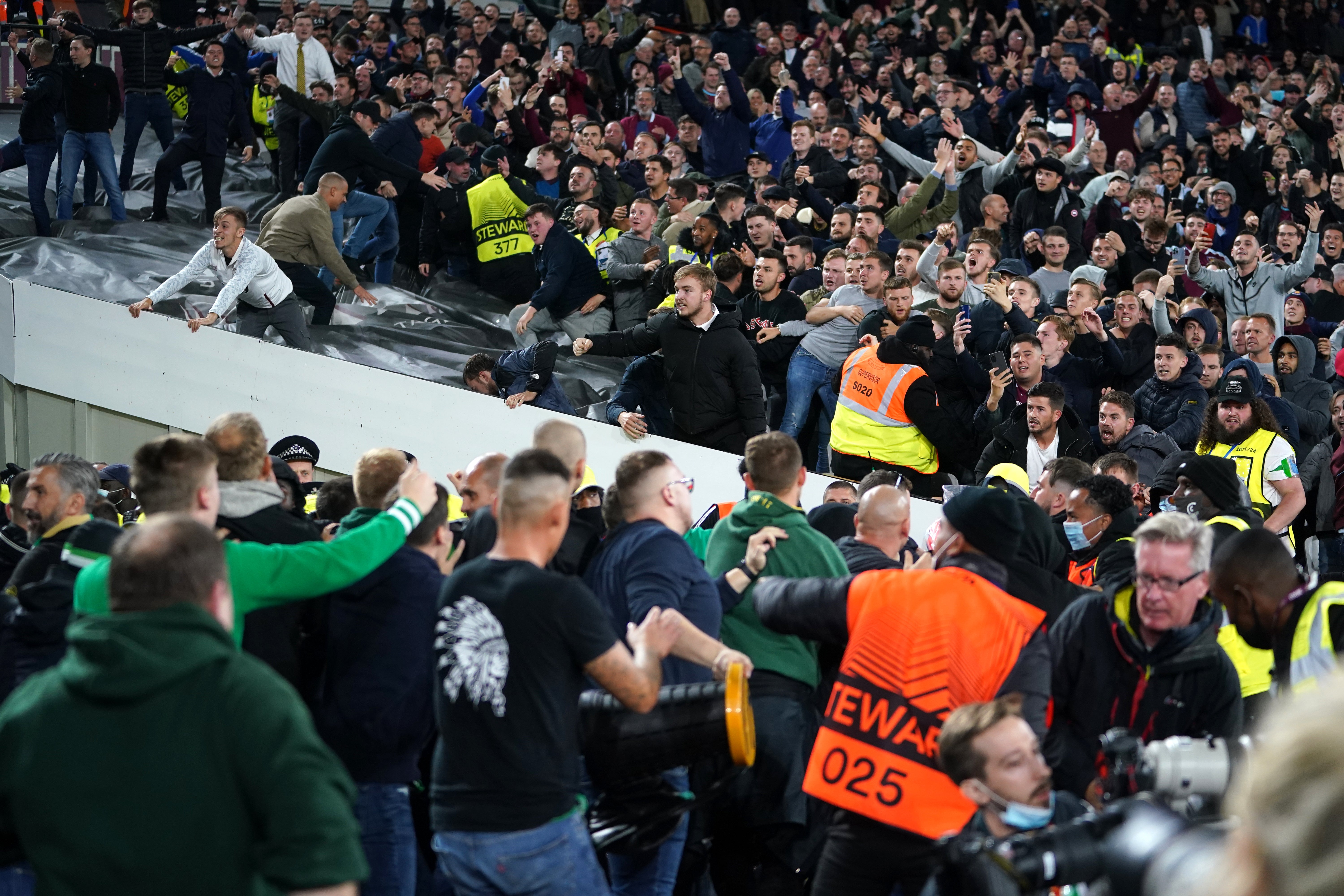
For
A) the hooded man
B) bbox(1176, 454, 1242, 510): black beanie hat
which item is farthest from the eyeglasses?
the hooded man

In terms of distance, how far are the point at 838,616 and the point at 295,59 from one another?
41.2ft

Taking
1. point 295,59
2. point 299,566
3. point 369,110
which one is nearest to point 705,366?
point 299,566

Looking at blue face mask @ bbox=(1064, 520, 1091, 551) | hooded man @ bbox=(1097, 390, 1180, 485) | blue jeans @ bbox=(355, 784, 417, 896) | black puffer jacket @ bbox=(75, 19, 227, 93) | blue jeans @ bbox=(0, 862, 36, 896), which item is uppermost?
black puffer jacket @ bbox=(75, 19, 227, 93)

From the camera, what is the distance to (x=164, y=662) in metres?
2.41

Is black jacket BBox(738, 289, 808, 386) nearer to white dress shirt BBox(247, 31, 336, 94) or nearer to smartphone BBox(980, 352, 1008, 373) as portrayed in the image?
smartphone BBox(980, 352, 1008, 373)

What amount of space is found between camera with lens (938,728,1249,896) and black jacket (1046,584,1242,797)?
0.37 m

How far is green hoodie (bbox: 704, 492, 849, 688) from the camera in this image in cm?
436

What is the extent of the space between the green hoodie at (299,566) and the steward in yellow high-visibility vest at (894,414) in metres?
4.79

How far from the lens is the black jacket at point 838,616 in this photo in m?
3.62

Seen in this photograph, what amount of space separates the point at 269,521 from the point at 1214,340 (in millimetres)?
7169

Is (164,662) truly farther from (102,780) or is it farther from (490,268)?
(490,268)

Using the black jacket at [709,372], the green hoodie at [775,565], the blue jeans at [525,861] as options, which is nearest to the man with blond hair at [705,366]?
the black jacket at [709,372]

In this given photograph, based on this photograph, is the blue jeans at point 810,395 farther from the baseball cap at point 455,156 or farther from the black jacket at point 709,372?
the baseball cap at point 455,156

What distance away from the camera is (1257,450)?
7258mm
